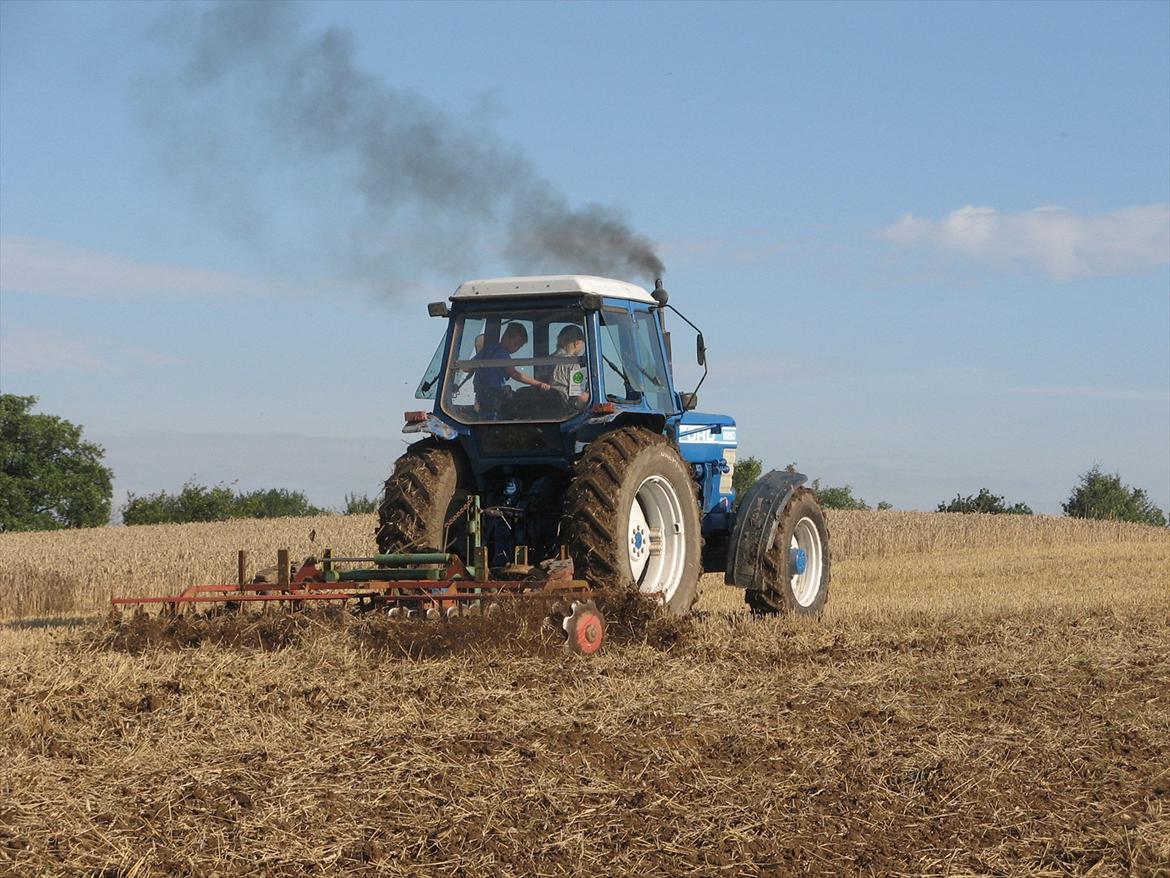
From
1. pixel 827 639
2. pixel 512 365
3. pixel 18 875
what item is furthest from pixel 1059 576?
pixel 18 875

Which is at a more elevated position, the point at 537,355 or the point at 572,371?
the point at 537,355

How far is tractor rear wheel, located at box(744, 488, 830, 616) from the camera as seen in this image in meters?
10.9

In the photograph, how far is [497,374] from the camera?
9.86 meters

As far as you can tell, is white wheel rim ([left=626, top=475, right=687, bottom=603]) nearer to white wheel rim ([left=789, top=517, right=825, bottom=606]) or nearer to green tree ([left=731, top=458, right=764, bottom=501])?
white wheel rim ([left=789, top=517, right=825, bottom=606])

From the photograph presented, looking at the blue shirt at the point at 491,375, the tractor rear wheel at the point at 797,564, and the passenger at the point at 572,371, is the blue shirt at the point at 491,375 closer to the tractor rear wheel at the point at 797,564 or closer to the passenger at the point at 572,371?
the passenger at the point at 572,371

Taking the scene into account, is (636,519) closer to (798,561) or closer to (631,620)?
(631,620)

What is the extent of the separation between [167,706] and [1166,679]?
551 centimetres

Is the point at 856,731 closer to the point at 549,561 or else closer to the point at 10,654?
the point at 549,561

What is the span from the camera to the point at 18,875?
4668 mm

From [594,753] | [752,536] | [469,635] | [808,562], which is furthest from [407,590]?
[808,562]

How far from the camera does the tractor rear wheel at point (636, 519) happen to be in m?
8.83

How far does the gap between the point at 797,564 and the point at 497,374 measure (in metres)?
3.24

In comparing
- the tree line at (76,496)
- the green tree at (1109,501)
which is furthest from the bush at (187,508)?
the green tree at (1109,501)

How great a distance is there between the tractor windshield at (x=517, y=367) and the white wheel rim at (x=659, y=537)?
789 mm
